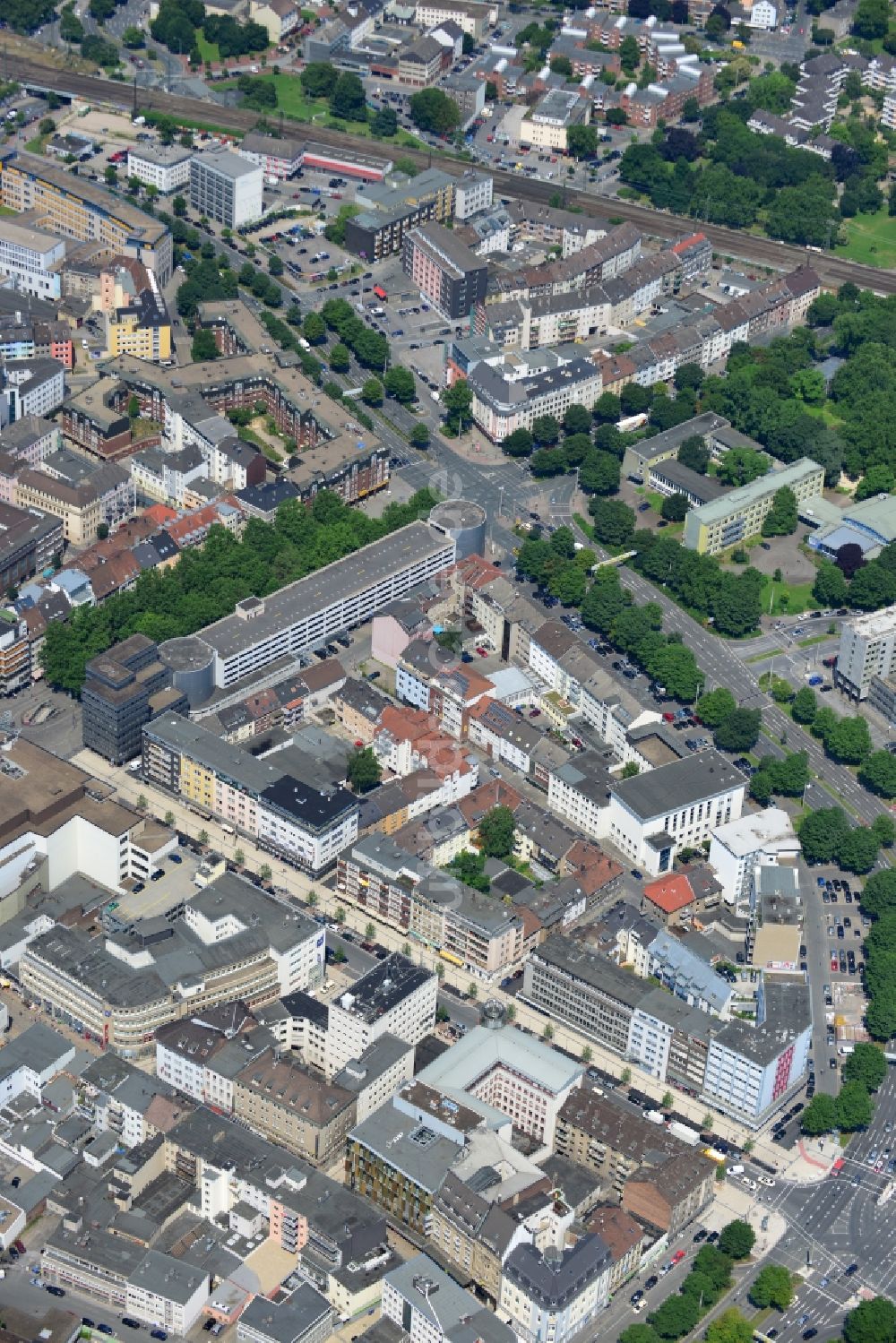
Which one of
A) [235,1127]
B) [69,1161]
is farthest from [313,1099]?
[69,1161]

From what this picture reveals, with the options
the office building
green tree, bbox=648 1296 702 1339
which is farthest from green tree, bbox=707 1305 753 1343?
the office building

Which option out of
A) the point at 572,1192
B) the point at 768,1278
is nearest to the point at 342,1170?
the point at 572,1192

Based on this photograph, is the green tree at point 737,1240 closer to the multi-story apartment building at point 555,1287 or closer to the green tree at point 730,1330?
the green tree at point 730,1330

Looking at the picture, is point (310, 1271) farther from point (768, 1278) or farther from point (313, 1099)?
point (768, 1278)

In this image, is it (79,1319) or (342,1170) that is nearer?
(79,1319)

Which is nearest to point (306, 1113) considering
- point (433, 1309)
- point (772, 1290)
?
point (433, 1309)

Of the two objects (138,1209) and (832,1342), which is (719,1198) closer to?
(832,1342)
